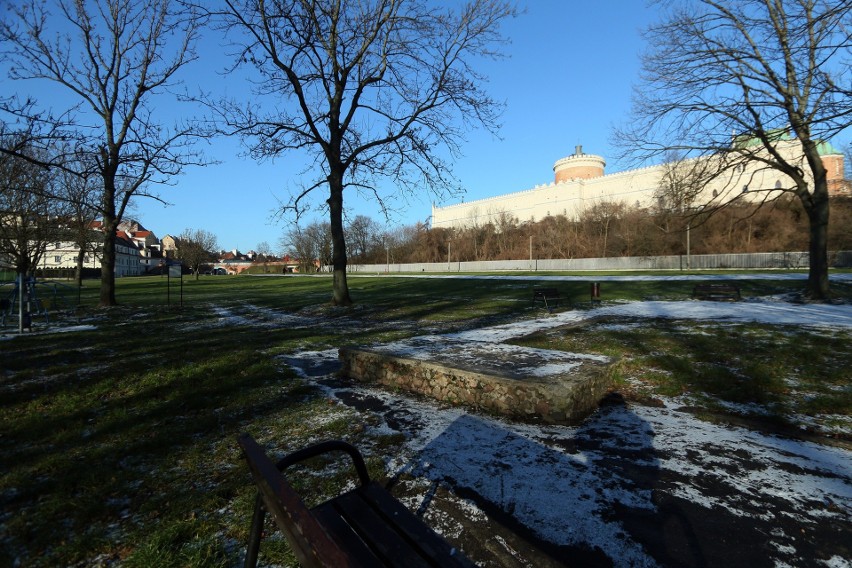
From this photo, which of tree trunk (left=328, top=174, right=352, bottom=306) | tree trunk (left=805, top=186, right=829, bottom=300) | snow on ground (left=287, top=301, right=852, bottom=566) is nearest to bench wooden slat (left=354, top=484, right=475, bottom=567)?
snow on ground (left=287, top=301, right=852, bottom=566)

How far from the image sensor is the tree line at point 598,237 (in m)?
49.6

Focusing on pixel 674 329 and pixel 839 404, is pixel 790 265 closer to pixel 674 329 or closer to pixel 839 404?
pixel 674 329

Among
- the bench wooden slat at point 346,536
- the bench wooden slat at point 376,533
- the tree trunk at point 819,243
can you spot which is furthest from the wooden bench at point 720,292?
the bench wooden slat at point 346,536

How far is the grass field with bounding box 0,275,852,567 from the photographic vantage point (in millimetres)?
2926

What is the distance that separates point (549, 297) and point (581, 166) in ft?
330

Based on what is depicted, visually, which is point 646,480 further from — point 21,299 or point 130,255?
point 130,255

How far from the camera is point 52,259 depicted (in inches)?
3324

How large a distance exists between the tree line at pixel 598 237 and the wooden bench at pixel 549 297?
6256mm

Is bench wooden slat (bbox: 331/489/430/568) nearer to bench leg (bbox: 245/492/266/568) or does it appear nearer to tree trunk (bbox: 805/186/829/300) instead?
bench leg (bbox: 245/492/266/568)

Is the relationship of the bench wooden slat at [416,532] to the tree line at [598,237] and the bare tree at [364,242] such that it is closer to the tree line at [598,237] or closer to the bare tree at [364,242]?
the tree line at [598,237]

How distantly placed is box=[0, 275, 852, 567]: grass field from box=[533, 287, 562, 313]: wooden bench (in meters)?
3.83

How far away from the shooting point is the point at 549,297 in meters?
14.8

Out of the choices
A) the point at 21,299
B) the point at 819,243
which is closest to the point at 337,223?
the point at 21,299

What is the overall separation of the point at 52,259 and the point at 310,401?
107 metres
